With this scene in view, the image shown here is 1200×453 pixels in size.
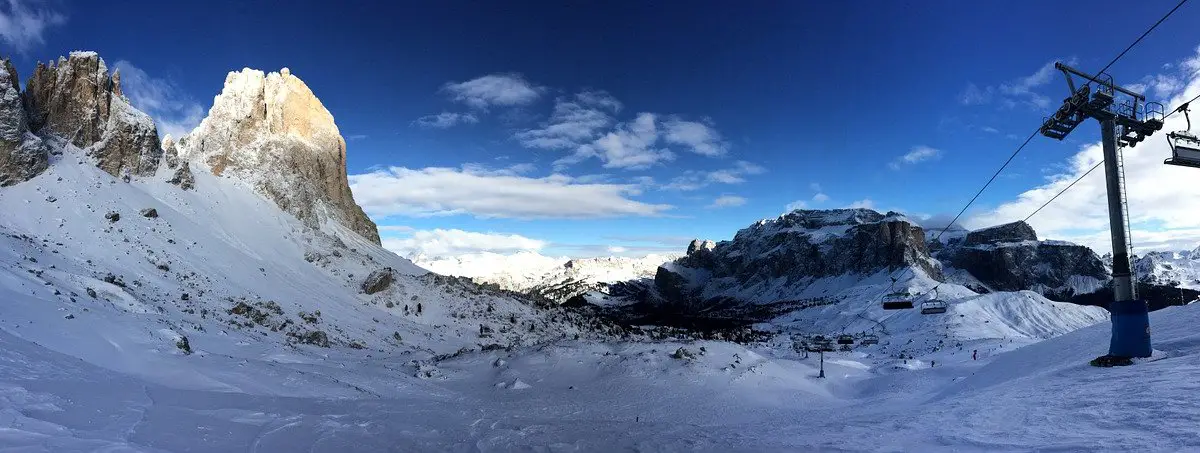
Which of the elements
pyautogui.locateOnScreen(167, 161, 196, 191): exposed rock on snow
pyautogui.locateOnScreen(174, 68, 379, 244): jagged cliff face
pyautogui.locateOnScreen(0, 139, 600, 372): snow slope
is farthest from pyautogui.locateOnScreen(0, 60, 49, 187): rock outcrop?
pyautogui.locateOnScreen(174, 68, 379, 244): jagged cliff face

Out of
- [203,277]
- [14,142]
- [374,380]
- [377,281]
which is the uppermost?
[14,142]

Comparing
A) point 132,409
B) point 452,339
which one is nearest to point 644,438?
point 132,409

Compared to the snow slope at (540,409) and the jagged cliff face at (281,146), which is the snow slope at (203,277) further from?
the jagged cliff face at (281,146)

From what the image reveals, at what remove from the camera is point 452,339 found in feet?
147

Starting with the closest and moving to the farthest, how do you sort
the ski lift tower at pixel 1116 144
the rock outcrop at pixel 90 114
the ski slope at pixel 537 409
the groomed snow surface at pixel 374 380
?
the ski slope at pixel 537 409 → the groomed snow surface at pixel 374 380 → the ski lift tower at pixel 1116 144 → the rock outcrop at pixel 90 114

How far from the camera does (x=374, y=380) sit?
66.2 ft

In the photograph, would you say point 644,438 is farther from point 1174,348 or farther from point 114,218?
point 114,218

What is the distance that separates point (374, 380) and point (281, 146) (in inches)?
2243

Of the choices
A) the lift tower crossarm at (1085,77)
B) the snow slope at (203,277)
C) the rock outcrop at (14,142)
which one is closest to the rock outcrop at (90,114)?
the snow slope at (203,277)

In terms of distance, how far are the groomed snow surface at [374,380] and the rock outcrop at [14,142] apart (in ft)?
3.07

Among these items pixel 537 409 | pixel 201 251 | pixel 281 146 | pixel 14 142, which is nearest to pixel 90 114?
pixel 14 142

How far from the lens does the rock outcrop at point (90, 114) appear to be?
124 ft

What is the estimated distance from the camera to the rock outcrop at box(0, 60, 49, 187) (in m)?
31.4

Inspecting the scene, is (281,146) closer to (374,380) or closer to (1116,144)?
(374,380)
